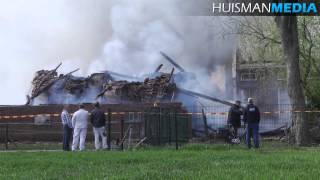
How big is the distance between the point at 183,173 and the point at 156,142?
410 inches

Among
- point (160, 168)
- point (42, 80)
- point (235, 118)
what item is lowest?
point (160, 168)

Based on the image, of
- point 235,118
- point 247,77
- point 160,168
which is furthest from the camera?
point 247,77

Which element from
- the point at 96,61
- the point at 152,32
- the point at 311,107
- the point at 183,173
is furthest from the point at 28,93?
the point at 183,173

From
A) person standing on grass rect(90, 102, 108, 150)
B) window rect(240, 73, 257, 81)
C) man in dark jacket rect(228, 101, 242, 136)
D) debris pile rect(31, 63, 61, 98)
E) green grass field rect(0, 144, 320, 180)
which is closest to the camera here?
green grass field rect(0, 144, 320, 180)

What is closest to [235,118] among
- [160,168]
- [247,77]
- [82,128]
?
[82,128]

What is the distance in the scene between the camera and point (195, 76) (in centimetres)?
3538

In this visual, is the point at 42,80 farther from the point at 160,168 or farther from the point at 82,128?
the point at 160,168

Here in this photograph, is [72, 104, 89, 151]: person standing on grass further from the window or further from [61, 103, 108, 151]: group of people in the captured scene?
the window

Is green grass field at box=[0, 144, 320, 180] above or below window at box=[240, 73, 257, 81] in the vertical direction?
below

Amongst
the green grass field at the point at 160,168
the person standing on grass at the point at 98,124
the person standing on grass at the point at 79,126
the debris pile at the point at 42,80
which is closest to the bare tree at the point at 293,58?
the person standing on grass at the point at 98,124

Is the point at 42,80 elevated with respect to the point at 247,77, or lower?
lower

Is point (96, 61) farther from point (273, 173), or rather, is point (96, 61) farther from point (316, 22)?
point (273, 173)

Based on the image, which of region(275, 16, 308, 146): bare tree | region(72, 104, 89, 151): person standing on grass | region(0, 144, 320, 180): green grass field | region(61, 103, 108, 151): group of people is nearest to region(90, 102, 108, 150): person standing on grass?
region(61, 103, 108, 151): group of people

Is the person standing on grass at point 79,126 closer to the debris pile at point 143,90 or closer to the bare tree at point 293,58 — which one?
the bare tree at point 293,58
